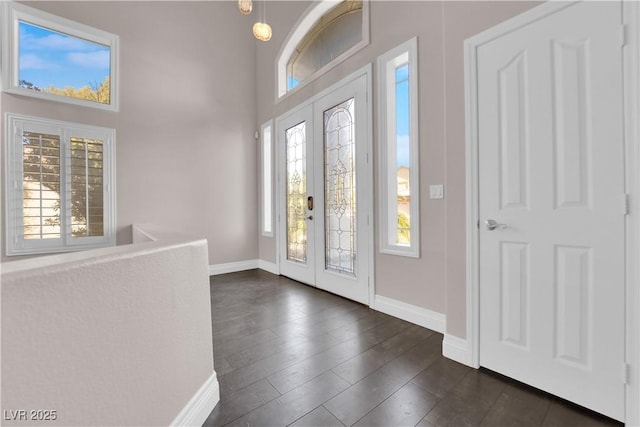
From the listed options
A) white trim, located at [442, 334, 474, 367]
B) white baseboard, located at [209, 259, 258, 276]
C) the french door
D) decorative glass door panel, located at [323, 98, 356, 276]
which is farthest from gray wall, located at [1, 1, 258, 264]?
white trim, located at [442, 334, 474, 367]

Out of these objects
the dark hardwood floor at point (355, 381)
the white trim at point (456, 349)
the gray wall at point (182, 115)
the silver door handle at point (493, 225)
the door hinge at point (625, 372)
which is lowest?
the dark hardwood floor at point (355, 381)

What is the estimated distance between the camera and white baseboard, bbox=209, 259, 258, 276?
4363mm

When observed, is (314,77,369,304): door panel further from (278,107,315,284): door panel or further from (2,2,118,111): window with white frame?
(2,2,118,111): window with white frame

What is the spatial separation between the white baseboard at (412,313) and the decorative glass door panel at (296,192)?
1396mm

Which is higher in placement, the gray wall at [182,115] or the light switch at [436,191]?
the gray wall at [182,115]

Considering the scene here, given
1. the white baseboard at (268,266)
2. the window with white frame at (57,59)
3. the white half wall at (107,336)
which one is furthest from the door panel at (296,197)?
the white half wall at (107,336)

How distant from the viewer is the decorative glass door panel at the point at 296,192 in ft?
12.6

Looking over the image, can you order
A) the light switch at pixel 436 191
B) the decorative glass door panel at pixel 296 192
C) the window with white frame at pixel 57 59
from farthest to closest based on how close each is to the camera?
the decorative glass door panel at pixel 296 192 < the window with white frame at pixel 57 59 < the light switch at pixel 436 191

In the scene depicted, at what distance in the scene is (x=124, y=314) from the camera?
922 millimetres

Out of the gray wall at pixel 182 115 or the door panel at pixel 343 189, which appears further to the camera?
the gray wall at pixel 182 115

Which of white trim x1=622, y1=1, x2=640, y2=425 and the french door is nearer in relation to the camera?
white trim x1=622, y1=1, x2=640, y2=425

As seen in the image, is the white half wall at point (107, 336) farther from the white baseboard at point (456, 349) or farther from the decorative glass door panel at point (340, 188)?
the decorative glass door panel at point (340, 188)

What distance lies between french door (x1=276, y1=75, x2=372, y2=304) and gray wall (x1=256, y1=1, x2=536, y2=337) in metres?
0.24

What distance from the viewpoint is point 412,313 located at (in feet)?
8.04
